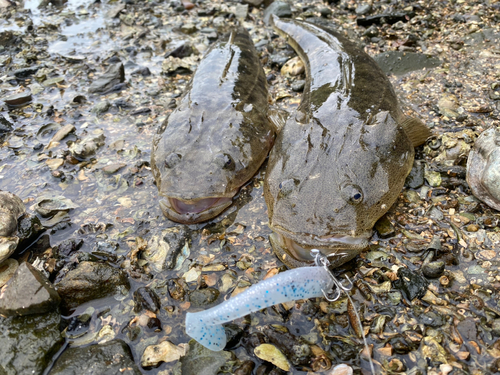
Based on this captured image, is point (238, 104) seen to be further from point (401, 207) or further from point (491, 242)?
point (491, 242)

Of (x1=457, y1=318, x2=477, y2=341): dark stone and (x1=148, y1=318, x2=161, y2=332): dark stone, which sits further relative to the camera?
(x1=148, y1=318, x2=161, y2=332): dark stone

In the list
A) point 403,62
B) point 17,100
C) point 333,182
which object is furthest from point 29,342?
point 403,62

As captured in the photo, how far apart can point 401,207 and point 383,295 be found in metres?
1.04

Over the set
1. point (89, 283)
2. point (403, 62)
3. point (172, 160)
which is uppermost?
point (172, 160)

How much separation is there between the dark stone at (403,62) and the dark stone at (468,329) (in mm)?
4030

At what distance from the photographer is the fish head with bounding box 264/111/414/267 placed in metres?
2.75

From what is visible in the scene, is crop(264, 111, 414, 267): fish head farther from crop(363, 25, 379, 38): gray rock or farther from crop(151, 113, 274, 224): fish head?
crop(363, 25, 379, 38): gray rock

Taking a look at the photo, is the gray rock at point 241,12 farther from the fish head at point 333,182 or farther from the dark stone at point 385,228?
the dark stone at point 385,228

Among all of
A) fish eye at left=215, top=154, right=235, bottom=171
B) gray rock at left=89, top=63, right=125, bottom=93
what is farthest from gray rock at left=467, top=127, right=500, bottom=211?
gray rock at left=89, top=63, right=125, bottom=93

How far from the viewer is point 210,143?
3787mm

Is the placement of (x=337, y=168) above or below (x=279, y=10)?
below

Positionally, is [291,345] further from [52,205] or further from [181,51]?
[181,51]

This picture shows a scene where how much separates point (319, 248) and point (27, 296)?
218 centimetres

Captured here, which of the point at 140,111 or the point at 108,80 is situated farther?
the point at 108,80
